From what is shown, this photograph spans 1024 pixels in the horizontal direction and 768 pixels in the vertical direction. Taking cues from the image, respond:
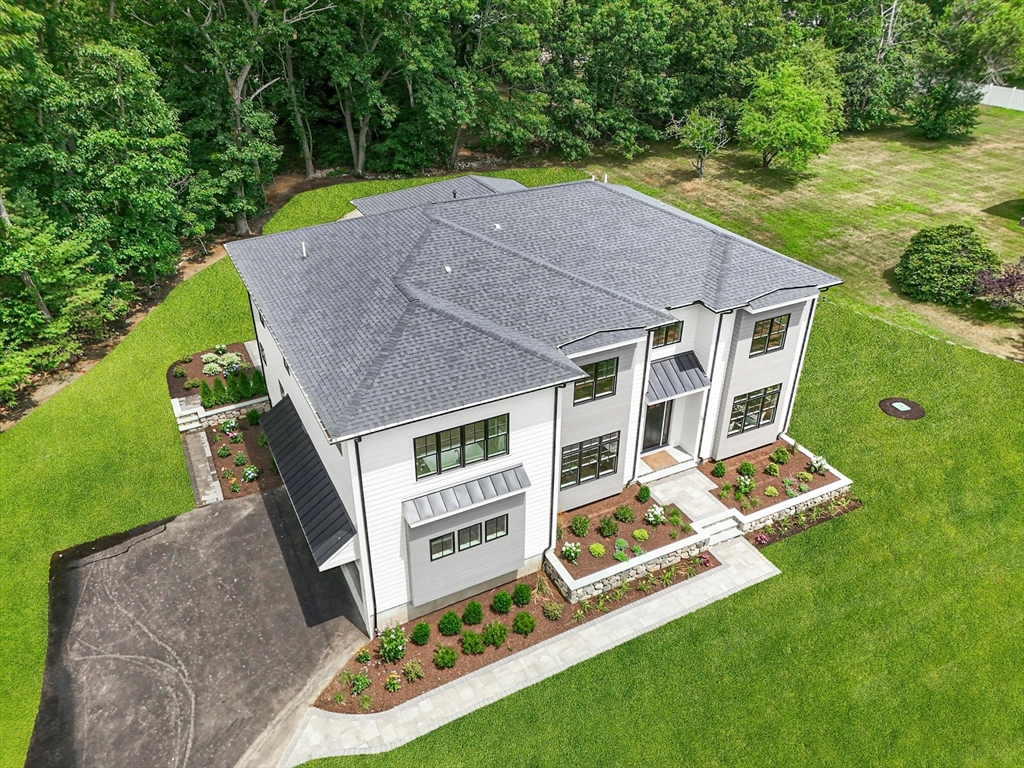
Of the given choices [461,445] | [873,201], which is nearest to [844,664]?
[461,445]

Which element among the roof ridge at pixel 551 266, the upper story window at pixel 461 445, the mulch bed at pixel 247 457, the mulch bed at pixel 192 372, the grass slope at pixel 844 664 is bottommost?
the grass slope at pixel 844 664

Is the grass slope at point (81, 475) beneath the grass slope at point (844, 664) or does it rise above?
above

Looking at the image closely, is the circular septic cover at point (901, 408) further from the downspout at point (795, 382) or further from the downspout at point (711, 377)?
the downspout at point (711, 377)

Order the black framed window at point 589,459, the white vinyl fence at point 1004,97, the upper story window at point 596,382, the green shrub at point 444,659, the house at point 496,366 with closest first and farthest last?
the house at point 496,366 < the green shrub at point 444,659 < the upper story window at point 596,382 < the black framed window at point 589,459 < the white vinyl fence at point 1004,97

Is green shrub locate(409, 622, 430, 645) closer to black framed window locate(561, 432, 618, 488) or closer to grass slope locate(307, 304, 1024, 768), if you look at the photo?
grass slope locate(307, 304, 1024, 768)

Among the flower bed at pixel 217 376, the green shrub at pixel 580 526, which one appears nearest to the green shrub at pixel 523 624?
the green shrub at pixel 580 526

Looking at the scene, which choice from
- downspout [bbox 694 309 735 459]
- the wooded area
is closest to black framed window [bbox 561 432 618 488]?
downspout [bbox 694 309 735 459]

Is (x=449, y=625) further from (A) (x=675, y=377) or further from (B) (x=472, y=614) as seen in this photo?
(A) (x=675, y=377)
